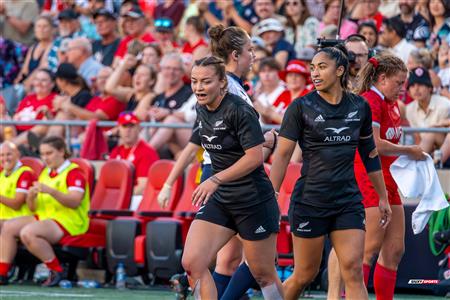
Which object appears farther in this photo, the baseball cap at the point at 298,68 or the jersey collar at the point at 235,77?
the baseball cap at the point at 298,68

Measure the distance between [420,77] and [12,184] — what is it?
→ 14.9ft

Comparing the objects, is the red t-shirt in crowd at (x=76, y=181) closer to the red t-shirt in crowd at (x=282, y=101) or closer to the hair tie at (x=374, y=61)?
the red t-shirt in crowd at (x=282, y=101)

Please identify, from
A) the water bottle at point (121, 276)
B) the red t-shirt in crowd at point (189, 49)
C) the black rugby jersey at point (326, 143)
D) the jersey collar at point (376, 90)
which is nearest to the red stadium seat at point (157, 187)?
the water bottle at point (121, 276)

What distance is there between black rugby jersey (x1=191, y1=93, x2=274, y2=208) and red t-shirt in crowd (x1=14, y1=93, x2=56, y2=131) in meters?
7.67

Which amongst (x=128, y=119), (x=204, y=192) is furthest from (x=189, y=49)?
(x=204, y=192)

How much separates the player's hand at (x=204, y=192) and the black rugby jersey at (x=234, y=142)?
27cm

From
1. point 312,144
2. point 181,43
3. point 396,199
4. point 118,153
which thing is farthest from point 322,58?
point 181,43

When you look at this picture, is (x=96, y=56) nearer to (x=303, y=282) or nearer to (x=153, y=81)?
(x=153, y=81)

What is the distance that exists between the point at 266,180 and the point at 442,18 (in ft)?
21.5

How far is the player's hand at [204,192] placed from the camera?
285 inches

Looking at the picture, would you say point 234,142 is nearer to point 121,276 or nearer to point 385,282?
point 385,282

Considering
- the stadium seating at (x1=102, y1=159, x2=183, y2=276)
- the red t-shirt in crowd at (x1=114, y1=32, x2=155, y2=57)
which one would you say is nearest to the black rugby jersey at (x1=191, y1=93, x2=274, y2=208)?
the stadium seating at (x1=102, y1=159, x2=183, y2=276)

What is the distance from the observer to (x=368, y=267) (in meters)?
8.63

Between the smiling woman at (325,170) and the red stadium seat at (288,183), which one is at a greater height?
the smiling woman at (325,170)
